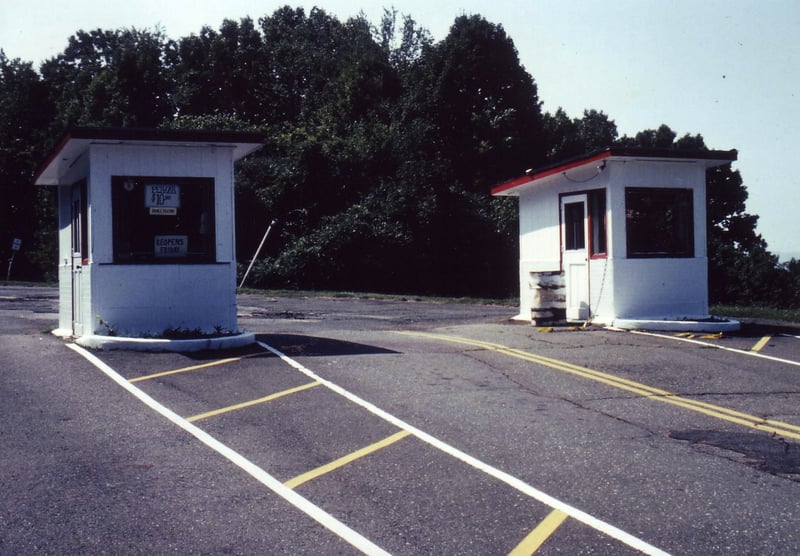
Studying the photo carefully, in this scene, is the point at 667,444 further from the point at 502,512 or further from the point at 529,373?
the point at 529,373

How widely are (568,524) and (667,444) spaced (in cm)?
235

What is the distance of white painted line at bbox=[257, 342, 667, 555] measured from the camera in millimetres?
5254

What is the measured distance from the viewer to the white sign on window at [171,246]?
13211 mm

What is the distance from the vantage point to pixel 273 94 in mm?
56031

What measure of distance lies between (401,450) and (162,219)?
716cm

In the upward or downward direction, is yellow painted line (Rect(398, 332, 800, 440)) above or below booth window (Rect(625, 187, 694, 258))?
below

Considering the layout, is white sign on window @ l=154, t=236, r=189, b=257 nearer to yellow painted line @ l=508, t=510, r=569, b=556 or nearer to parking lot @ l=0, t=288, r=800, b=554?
parking lot @ l=0, t=288, r=800, b=554

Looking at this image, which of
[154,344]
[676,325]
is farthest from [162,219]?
[676,325]

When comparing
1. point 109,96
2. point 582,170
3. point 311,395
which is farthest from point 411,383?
point 109,96

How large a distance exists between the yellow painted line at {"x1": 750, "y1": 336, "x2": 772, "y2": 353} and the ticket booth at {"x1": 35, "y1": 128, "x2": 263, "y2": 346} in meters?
7.73

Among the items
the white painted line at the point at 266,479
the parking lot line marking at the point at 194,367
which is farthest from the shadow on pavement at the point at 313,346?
the white painted line at the point at 266,479

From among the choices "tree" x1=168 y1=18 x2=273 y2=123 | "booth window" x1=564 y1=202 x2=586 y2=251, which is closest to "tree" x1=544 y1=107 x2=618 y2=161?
"tree" x1=168 y1=18 x2=273 y2=123

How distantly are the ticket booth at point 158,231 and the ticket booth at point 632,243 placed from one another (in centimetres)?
627

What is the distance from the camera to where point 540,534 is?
17.5 ft
